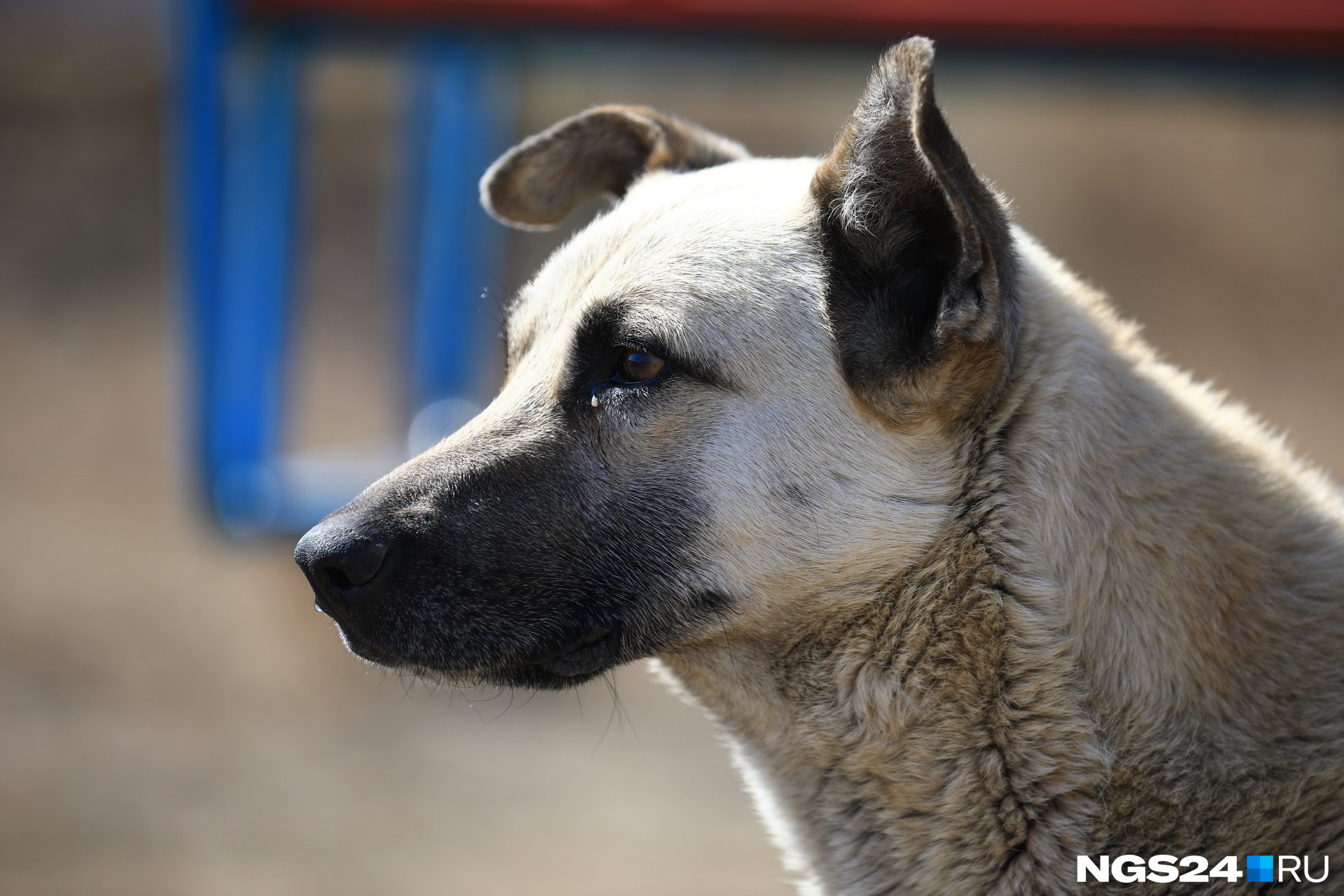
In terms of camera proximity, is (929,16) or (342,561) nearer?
(342,561)

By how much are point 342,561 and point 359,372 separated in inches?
Answer: 497

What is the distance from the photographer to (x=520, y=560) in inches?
96.9

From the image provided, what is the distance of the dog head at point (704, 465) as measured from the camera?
2.40 m

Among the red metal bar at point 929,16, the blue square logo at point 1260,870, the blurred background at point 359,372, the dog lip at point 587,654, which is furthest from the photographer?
the blurred background at point 359,372

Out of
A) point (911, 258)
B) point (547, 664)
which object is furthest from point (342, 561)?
point (911, 258)

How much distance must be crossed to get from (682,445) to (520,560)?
0.42m

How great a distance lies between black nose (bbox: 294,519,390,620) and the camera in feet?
7.80

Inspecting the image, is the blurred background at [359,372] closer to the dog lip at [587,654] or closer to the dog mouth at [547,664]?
the dog mouth at [547,664]

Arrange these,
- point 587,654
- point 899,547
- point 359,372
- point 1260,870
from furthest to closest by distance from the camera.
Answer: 1. point 359,372
2. point 587,654
3. point 899,547
4. point 1260,870

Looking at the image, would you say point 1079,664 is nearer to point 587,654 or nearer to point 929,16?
point 587,654

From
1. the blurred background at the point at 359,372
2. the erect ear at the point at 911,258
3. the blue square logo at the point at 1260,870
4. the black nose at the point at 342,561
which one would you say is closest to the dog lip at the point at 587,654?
the black nose at the point at 342,561

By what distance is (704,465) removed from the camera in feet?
8.12

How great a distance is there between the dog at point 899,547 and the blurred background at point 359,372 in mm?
632

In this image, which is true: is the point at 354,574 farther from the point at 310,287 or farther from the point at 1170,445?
the point at 310,287
